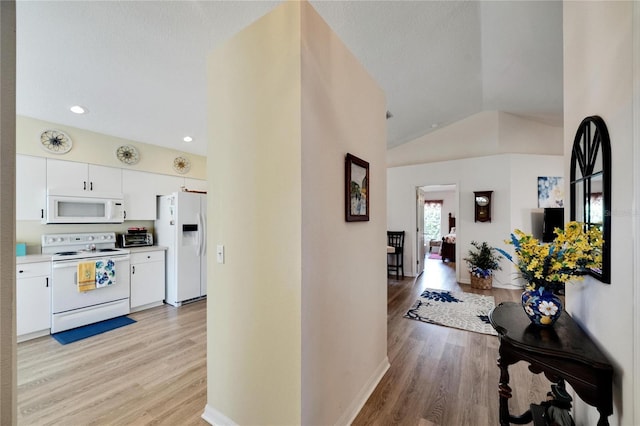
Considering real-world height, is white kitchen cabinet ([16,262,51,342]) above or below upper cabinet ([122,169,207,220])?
below

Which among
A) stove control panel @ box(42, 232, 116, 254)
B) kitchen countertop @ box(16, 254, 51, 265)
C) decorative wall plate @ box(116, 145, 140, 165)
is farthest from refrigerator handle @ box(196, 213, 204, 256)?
kitchen countertop @ box(16, 254, 51, 265)

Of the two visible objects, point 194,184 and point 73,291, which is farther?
point 194,184

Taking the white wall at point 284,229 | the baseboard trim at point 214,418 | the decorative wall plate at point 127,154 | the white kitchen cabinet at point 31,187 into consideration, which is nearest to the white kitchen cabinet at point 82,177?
the white kitchen cabinet at point 31,187

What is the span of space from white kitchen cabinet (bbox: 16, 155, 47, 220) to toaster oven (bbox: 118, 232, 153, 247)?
0.91m

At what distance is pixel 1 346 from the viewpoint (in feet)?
1.90

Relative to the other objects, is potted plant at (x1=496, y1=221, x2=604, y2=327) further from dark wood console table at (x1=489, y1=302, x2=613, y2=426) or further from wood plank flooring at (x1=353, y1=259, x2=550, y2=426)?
wood plank flooring at (x1=353, y1=259, x2=550, y2=426)

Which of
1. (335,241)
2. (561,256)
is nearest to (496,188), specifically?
(561,256)

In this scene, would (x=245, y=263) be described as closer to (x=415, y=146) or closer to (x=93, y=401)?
(x=93, y=401)

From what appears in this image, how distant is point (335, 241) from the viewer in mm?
1591

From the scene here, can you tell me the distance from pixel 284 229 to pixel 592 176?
1.56 metres

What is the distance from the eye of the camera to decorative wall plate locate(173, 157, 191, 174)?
181 inches

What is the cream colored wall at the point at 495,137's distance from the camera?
16.3ft

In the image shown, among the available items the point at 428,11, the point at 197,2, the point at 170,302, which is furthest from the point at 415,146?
the point at 170,302

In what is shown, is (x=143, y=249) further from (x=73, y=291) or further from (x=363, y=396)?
(x=363, y=396)
